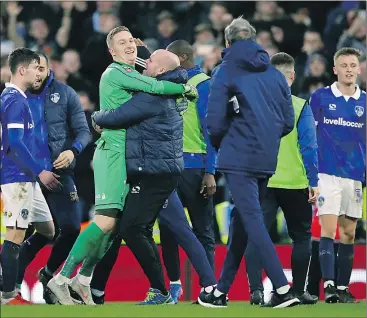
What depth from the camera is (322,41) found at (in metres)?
15.7

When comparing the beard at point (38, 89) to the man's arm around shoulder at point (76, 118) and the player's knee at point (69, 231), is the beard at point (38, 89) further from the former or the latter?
the player's knee at point (69, 231)

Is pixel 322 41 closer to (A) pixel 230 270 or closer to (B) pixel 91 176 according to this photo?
(B) pixel 91 176

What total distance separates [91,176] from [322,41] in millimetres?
3984

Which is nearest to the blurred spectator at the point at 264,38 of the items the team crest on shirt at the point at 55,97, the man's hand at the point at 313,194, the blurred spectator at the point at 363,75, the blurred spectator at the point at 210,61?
the blurred spectator at the point at 210,61

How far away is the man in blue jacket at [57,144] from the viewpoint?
33.0 feet

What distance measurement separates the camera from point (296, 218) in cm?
949

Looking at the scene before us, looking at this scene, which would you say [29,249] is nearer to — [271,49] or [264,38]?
[271,49]

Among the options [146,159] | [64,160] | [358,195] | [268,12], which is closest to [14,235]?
[64,160]

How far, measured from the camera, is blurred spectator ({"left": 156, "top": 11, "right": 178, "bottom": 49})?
1530 centimetres

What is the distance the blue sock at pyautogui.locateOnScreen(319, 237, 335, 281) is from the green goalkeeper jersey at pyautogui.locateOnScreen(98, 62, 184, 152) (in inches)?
95.0

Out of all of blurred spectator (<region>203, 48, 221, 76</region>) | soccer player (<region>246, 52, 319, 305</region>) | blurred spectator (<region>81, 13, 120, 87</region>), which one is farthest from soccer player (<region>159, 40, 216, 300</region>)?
blurred spectator (<region>81, 13, 120, 87</region>)

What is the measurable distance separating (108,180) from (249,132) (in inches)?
47.0

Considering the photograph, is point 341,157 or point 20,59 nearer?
point 20,59

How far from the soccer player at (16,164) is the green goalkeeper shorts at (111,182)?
0.68 m
